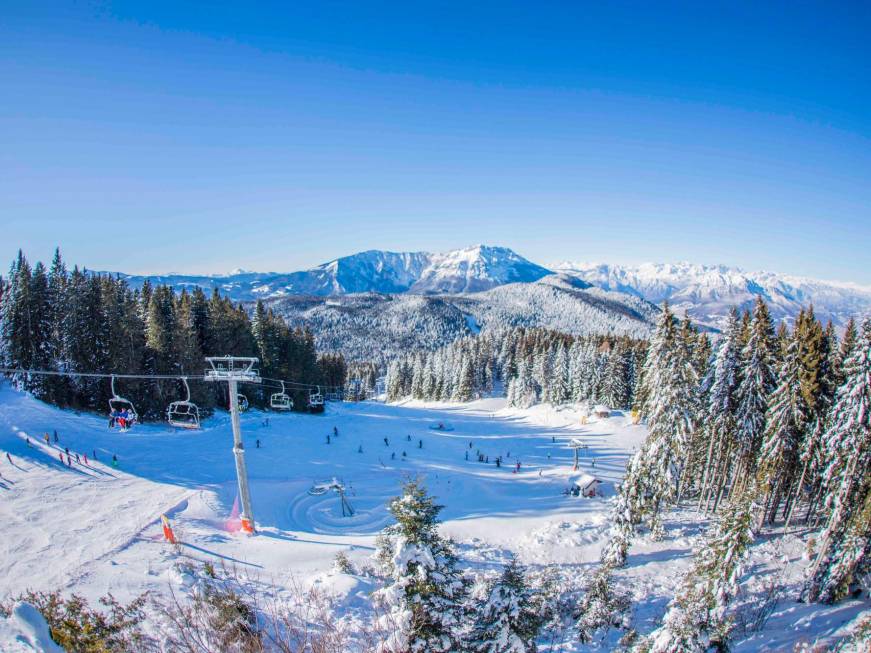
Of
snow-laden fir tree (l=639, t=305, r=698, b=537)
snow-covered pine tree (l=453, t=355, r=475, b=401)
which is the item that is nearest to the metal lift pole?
snow-laden fir tree (l=639, t=305, r=698, b=537)

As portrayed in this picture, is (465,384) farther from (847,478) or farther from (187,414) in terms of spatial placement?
(847,478)

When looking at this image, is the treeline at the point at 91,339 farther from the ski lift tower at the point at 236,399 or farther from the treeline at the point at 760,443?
the treeline at the point at 760,443

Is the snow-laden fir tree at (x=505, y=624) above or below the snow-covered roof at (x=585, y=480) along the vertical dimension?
above

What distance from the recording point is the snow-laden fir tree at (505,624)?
37.0 ft

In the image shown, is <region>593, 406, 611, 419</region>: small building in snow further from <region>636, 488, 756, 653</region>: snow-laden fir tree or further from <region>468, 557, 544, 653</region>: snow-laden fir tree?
<region>468, 557, 544, 653</region>: snow-laden fir tree

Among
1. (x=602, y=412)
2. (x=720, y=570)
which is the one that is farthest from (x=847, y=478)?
(x=602, y=412)

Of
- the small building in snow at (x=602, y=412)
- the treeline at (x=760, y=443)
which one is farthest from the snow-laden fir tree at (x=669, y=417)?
the small building in snow at (x=602, y=412)

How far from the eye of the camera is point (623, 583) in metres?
21.8

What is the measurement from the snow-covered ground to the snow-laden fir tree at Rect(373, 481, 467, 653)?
4775 mm

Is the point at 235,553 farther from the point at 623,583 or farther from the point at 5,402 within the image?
the point at 5,402

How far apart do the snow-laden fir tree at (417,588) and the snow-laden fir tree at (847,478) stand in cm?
1916

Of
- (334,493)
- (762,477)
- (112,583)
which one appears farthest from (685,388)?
(112,583)

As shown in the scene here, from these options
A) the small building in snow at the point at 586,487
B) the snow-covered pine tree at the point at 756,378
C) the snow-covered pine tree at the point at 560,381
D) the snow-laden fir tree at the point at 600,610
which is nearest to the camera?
the snow-laden fir tree at the point at 600,610

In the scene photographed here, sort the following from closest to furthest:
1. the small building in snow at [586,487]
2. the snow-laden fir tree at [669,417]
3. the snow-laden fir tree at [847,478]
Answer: the snow-laden fir tree at [847,478] → the snow-laden fir tree at [669,417] → the small building in snow at [586,487]
